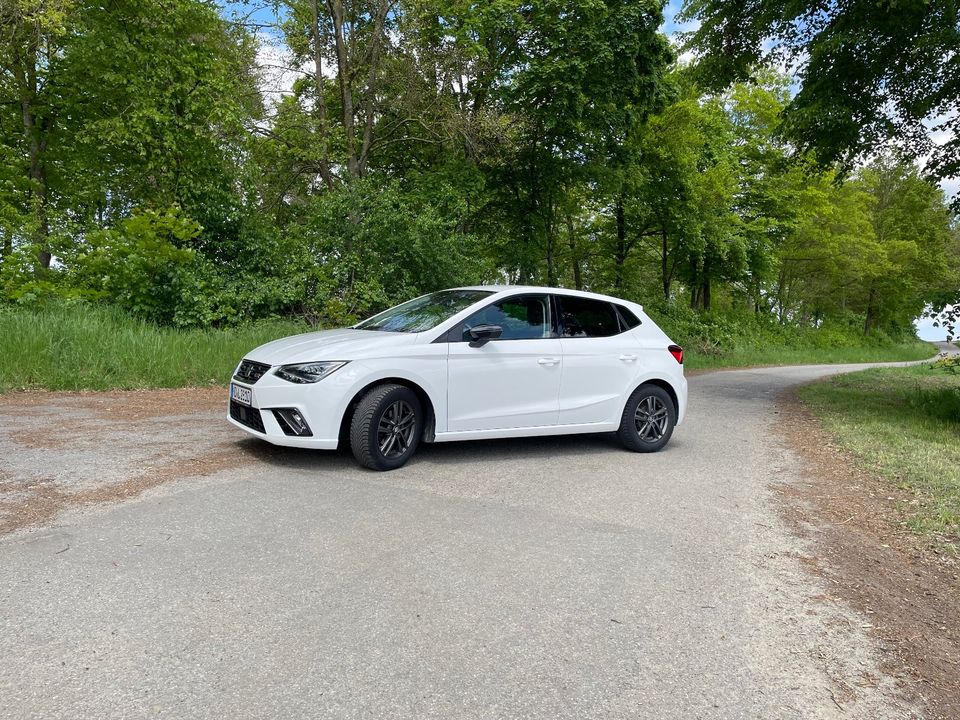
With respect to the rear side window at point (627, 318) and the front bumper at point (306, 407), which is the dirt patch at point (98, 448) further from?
the rear side window at point (627, 318)

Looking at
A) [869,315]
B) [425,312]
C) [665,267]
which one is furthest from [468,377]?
[869,315]

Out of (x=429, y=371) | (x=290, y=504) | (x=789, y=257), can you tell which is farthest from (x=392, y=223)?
(x=789, y=257)

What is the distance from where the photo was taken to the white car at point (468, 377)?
561cm

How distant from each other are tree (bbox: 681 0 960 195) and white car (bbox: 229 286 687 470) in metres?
5.74

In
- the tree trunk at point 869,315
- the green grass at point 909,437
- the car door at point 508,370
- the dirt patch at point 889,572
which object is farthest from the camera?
the tree trunk at point 869,315

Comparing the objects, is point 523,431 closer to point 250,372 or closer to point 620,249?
point 250,372

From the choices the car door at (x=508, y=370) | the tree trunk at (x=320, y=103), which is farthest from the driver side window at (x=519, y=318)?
the tree trunk at (x=320, y=103)

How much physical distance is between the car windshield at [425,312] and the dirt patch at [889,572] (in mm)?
3385

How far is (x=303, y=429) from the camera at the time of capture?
5.55 meters

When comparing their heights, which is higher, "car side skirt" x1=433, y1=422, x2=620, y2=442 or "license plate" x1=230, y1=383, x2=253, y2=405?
"license plate" x1=230, y1=383, x2=253, y2=405

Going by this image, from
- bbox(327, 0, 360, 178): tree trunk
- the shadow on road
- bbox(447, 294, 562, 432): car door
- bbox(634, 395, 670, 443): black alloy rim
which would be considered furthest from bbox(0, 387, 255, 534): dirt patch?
bbox(327, 0, 360, 178): tree trunk

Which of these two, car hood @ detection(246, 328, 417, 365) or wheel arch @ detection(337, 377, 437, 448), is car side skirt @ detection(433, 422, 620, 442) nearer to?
wheel arch @ detection(337, 377, 437, 448)

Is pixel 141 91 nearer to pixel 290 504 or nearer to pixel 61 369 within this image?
pixel 61 369

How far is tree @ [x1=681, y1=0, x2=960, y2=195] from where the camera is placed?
944 centimetres
